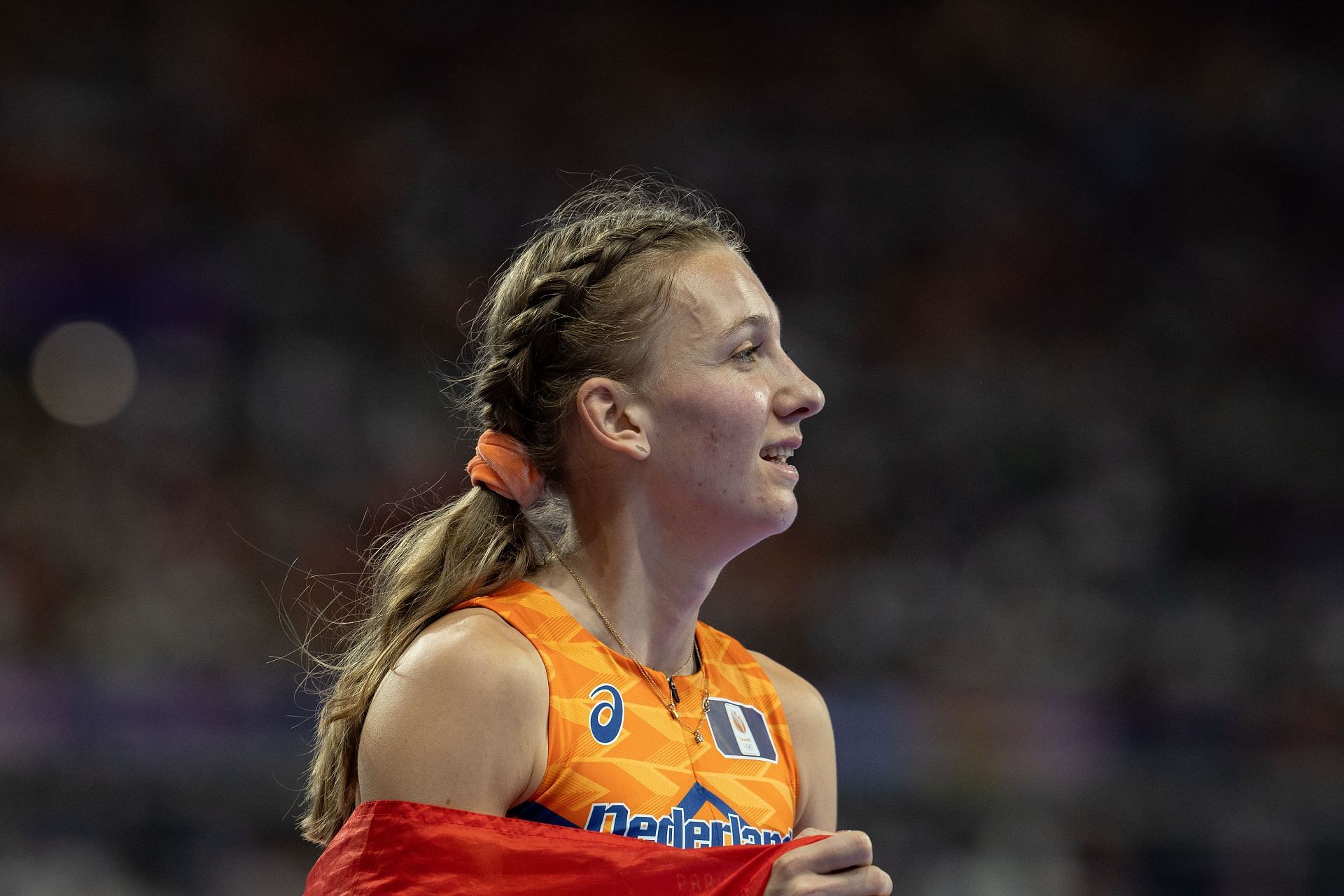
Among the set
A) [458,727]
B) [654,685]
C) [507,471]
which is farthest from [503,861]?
[507,471]

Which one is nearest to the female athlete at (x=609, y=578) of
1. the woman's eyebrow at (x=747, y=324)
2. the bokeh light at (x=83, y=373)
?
the woman's eyebrow at (x=747, y=324)

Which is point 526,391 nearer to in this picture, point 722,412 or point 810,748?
point 722,412

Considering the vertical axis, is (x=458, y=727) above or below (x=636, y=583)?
below

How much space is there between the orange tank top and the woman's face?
24 cm

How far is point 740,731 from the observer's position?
1973mm

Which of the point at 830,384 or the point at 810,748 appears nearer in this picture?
the point at 810,748

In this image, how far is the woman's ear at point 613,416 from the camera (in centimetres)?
191

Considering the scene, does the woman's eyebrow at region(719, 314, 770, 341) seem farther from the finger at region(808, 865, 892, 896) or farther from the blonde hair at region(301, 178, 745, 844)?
Answer: the finger at region(808, 865, 892, 896)

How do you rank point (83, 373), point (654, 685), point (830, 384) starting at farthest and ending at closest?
point (830, 384) < point (83, 373) < point (654, 685)

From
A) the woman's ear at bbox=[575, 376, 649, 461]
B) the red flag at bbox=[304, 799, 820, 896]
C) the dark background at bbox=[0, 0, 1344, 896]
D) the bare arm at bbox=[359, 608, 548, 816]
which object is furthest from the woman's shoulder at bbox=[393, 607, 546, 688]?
the dark background at bbox=[0, 0, 1344, 896]

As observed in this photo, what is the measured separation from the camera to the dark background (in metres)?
5.34

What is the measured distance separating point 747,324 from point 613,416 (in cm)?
24

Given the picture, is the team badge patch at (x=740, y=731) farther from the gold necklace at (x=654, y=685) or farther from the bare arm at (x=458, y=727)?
the bare arm at (x=458, y=727)

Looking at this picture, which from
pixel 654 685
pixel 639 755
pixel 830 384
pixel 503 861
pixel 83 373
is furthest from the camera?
pixel 830 384
